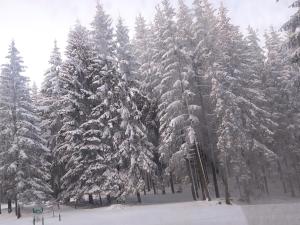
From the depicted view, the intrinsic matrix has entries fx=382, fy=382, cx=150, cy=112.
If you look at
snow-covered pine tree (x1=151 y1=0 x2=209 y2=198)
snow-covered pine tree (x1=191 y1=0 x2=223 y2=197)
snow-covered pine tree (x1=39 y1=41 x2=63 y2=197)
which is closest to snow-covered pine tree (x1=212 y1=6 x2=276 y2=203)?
snow-covered pine tree (x1=191 y1=0 x2=223 y2=197)

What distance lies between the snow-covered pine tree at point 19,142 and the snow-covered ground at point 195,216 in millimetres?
6110

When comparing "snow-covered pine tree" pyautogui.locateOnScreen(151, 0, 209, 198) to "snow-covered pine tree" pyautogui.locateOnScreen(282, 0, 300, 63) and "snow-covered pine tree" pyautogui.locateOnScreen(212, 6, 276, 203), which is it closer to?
"snow-covered pine tree" pyautogui.locateOnScreen(212, 6, 276, 203)

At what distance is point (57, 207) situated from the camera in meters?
37.8

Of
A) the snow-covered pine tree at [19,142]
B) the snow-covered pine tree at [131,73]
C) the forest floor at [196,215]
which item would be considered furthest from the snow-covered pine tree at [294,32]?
the snow-covered pine tree at [19,142]

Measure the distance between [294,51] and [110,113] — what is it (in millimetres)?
20778

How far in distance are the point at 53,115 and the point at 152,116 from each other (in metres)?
11.0

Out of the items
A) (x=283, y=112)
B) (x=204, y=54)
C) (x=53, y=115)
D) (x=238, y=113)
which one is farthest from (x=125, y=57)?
(x=283, y=112)

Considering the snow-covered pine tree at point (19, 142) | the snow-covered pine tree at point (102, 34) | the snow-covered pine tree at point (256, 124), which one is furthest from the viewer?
the snow-covered pine tree at point (102, 34)

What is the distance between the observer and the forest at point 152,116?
33.2m

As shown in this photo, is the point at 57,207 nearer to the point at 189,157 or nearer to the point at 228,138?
the point at 189,157

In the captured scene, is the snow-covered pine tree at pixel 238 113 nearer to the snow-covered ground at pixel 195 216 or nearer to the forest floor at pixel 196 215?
the forest floor at pixel 196 215

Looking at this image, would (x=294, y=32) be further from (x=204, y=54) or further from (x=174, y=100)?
(x=174, y=100)

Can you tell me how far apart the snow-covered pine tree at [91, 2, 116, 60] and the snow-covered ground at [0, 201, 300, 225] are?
1487cm

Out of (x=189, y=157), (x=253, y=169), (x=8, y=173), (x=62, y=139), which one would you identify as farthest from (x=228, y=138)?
(x=8, y=173)
